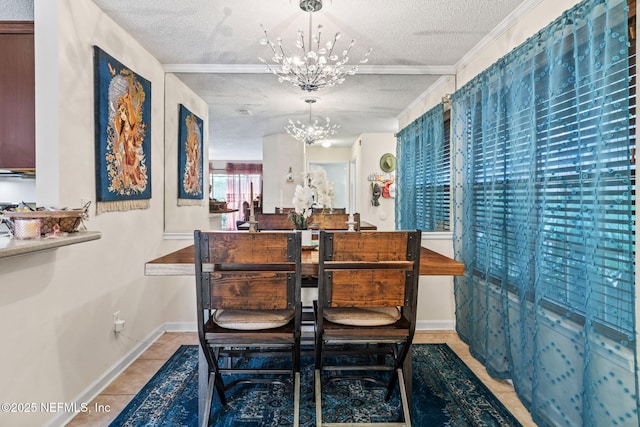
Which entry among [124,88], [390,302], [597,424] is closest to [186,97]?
Result: [124,88]

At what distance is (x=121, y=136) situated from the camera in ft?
7.75

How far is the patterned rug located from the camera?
71.8 inches

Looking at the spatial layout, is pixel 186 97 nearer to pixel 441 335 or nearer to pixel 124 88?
pixel 124 88

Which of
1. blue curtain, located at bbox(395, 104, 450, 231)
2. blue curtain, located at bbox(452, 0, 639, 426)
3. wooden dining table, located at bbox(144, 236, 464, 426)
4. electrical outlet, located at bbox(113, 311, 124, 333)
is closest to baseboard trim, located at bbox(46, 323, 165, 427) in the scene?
electrical outlet, located at bbox(113, 311, 124, 333)

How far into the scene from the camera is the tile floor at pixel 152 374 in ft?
6.14

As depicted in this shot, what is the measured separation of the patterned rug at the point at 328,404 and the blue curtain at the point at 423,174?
1441mm

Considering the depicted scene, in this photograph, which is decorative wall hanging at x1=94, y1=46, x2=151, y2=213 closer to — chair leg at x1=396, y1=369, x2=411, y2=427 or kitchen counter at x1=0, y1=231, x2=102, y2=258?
kitchen counter at x1=0, y1=231, x2=102, y2=258

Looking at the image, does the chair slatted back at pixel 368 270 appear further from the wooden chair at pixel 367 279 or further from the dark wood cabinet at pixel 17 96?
the dark wood cabinet at pixel 17 96

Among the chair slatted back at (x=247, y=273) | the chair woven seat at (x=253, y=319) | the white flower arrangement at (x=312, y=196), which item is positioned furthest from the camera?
the white flower arrangement at (x=312, y=196)

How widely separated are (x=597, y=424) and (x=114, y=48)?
3.22m

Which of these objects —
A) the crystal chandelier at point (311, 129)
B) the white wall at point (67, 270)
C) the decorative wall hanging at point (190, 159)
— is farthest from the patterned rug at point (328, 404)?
the crystal chandelier at point (311, 129)

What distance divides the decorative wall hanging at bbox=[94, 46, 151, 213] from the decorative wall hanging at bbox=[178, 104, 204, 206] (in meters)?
0.54

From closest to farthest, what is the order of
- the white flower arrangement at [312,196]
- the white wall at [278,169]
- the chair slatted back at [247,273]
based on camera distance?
the chair slatted back at [247,273], the white flower arrangement at [312,196], the white wall at [278,169]

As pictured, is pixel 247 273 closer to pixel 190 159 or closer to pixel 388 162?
pixel 190 159
